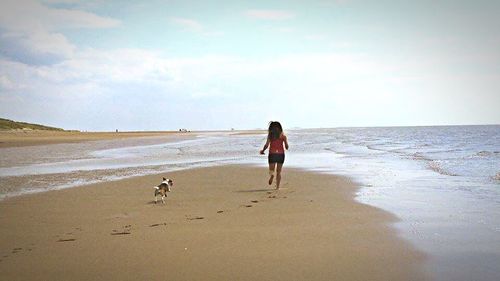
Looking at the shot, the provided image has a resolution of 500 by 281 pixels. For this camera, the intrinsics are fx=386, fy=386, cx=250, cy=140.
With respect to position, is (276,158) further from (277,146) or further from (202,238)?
Answer: (202,238)

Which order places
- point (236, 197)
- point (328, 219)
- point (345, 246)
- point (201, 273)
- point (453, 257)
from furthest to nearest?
point (236, 197) < point (328, 219) < point (345, 246) < point (453, 257) < point (201, 273)

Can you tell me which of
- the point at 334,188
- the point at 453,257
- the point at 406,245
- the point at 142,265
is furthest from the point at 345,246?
the point at 334,188

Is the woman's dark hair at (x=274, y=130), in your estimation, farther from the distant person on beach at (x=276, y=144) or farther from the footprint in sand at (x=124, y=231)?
the footprint in sand at (x=124, y=231)

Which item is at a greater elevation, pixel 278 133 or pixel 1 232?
pixel 278 133

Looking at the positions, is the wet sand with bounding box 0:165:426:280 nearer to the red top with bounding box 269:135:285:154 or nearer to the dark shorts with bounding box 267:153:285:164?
the dark shorts with bounding box 267:153:285:164

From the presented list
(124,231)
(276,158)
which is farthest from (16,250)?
(276,158)

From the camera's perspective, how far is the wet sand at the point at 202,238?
4.95 m

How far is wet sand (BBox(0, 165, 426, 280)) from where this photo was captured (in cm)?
495

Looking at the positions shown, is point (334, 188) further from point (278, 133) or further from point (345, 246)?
point (345, 246)

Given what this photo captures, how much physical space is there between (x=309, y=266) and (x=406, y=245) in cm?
181

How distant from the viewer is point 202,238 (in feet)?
20.9

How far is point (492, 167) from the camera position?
672 inches

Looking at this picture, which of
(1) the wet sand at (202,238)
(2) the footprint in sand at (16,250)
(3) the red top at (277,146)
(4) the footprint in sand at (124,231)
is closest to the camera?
(1) the wet sand at (202,238)

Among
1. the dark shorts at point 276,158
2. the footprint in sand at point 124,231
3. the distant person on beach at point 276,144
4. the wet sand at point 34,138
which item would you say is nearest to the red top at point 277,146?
the distant person on beach at point 276,144
